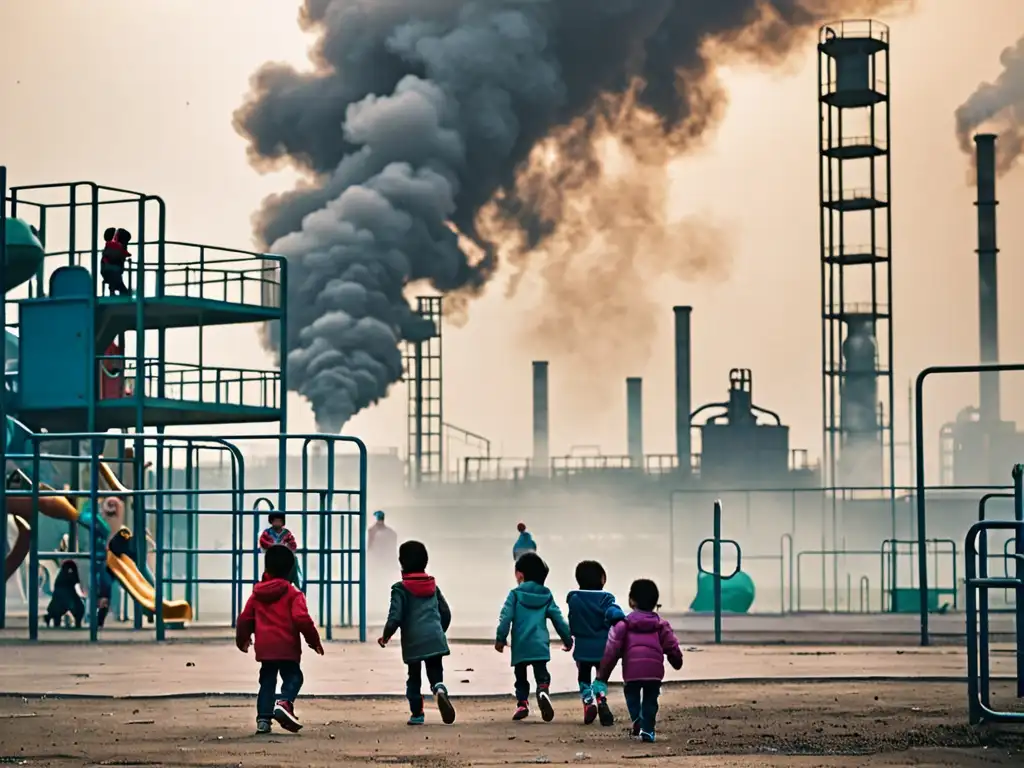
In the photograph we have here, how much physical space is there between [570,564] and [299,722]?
6771 centimetres

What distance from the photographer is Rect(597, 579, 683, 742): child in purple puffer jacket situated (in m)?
11.3

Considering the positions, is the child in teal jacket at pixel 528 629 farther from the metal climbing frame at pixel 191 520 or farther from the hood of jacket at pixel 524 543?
the hood of jacket at pixel 524 543

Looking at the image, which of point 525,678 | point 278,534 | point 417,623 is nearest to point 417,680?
point 417,623

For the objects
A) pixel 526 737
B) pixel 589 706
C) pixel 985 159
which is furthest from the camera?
pixel 985 159

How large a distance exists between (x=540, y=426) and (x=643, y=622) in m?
77.0

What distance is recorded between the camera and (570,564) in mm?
79500

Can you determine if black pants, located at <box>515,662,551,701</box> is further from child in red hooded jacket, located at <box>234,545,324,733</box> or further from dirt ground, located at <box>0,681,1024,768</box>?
child in red hooded jacket, located at <box>234,545,324,733</box>

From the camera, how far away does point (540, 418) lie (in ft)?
290

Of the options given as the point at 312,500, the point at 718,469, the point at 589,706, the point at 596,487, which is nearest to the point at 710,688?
the point at 589,706

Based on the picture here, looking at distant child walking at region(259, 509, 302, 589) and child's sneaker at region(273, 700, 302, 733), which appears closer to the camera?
child's sneaker at region(273, 700, 302, 733)

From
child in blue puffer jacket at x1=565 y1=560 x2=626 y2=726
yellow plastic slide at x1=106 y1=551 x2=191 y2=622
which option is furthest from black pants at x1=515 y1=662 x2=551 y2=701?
yellow plastic slide at x1=106 y1=551 x2=191 y2=622

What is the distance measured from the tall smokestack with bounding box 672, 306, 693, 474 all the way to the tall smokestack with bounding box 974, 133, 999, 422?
13268mm

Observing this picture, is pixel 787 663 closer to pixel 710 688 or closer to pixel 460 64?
pixel 710 688

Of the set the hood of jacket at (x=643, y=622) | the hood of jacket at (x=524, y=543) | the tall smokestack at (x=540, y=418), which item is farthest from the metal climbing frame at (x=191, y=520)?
the tall smokestack at (x=540, y=418)
